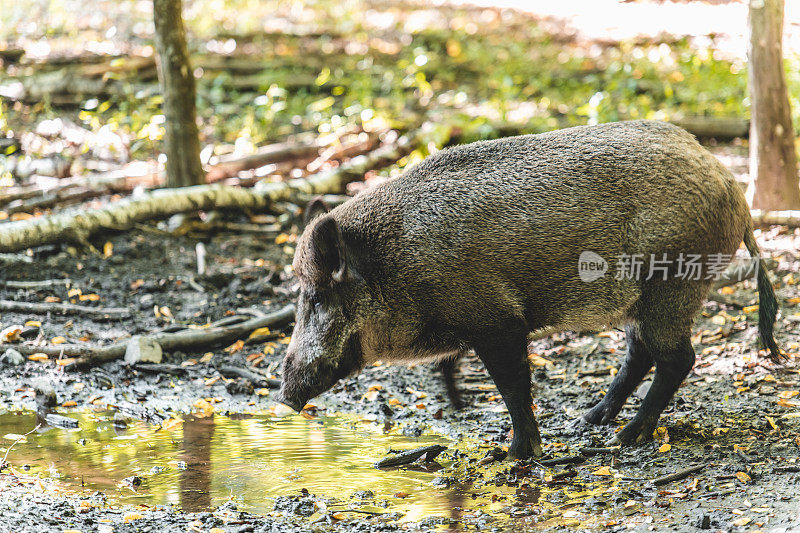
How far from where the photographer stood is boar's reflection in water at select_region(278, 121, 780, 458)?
4785 millimetres

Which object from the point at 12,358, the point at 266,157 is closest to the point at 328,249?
the point at 12,358

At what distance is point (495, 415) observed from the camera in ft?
18.3

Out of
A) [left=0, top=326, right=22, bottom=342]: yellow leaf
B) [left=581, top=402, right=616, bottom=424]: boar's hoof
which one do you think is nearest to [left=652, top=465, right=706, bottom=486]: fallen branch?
[left=581, top=402, right=616, bottom=424]: boar's hoof

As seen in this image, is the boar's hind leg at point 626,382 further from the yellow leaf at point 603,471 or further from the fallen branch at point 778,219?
the fallen branch at point 778,219

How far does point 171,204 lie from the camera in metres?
8.59

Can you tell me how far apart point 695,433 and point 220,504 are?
2737 mm

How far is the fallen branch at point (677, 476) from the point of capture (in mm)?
4293

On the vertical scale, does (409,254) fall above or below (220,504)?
above

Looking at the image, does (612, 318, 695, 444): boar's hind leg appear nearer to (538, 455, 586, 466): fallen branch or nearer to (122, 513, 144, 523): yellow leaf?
(538, 455, 586, 466): fallen branch

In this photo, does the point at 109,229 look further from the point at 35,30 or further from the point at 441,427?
the point at 35,30

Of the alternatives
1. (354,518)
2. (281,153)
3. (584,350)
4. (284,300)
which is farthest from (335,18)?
(354,518)

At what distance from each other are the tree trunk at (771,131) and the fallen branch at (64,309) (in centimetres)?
580

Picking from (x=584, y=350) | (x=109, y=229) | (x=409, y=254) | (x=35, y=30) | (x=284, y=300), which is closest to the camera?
(x=409, y=254)

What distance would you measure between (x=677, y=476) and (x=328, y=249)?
7.26 feet
